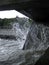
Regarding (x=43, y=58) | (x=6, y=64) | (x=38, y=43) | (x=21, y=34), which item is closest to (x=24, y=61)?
(x=6, y=64)

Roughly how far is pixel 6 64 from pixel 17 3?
1.35 meters

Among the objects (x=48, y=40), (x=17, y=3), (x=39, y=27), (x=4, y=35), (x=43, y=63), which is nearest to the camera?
(x=43, y=63)

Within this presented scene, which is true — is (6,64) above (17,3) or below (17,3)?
below

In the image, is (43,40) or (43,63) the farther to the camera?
(43,40)

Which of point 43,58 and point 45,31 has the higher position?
point 45,31

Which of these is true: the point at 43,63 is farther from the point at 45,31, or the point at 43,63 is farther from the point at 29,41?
the point at 29,41

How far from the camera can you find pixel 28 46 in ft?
17.6

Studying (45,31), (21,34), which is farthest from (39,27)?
(21,34)

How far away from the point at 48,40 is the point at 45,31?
0.30 meters

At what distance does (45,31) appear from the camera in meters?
5.00

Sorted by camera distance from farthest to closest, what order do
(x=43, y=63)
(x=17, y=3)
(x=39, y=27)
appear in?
(x=39, y=27), (x=17, y=3), (x=43, y=63)

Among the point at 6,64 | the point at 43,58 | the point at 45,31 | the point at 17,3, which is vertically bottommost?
the point at 6,64

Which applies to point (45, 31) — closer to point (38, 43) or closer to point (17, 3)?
point (38, 43)

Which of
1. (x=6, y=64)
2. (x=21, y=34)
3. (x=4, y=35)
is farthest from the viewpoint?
(x=4, y=35)
